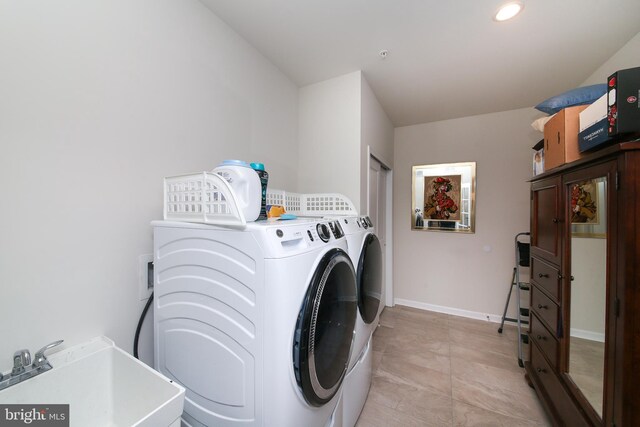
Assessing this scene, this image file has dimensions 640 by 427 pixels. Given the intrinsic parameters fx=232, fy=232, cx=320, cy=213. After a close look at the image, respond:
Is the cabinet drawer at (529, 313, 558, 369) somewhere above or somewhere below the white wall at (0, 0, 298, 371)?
below

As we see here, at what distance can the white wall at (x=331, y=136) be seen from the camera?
6.63 feet

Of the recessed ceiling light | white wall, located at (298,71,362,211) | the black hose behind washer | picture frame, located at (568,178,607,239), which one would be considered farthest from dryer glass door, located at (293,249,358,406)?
the recessed ceiling light

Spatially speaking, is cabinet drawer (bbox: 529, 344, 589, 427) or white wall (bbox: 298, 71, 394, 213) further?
white wall (bbox: 298, 71, 394, 213)

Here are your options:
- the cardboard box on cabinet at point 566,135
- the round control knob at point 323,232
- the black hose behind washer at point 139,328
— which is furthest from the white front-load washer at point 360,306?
the cardboard box on cabinet at point 566,135

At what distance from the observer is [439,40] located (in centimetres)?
165

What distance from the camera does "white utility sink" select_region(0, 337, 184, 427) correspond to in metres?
0.71

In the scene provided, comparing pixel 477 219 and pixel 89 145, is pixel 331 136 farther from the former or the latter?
pixel 477 219

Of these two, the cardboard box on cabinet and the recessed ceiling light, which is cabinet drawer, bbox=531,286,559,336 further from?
the recessed ceiling light

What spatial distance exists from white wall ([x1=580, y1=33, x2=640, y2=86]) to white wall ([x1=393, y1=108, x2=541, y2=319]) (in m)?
0.85

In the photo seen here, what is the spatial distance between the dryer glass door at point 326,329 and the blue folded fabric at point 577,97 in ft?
5.89

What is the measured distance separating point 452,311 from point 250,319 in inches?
128

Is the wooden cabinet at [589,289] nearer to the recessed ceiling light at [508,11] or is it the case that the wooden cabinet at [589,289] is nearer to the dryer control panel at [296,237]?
the recessed ceiling light at [508,11]

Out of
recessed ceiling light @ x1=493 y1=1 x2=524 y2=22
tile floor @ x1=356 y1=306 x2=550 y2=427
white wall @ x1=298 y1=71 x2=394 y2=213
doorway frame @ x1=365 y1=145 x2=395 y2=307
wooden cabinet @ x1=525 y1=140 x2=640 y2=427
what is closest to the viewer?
wooden cabinet @ x1=525 y1=140 x2=640 y2=427

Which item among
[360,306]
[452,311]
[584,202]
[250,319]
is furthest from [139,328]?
[452,311]
